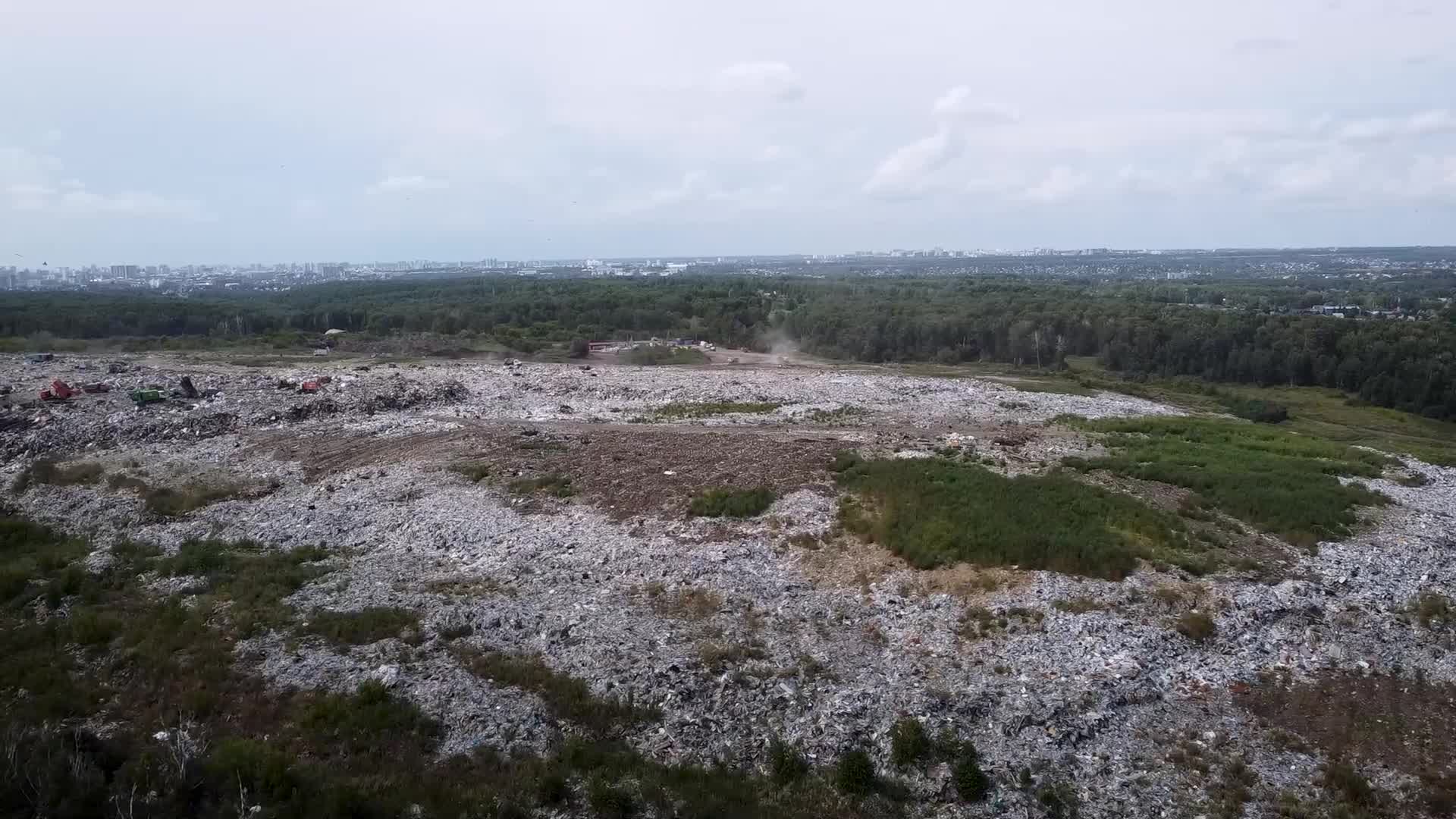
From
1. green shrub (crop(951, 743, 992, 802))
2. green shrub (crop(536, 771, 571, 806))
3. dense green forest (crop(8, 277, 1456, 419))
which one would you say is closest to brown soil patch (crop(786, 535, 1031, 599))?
green shrub (crop(951, 743, 992, 802))


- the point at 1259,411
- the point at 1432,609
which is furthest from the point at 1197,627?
the point at 1259,411

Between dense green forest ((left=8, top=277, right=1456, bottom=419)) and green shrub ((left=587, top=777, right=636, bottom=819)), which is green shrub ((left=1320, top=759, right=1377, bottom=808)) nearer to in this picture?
green shrub ((left=587, top=777, right=636, bottom=819))

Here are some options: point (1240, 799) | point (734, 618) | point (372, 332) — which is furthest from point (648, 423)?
point (372, 332)

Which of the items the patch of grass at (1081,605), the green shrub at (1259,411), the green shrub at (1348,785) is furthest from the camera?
the green shrub at (1259,411)

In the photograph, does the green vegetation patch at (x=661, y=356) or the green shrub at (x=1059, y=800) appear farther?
the green vegetation patch at (x=661, y=356)

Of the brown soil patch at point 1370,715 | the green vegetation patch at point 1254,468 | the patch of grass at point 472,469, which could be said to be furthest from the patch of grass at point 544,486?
the brown soil patch at point 1370,715

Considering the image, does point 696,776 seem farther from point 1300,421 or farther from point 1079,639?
point 1300,421

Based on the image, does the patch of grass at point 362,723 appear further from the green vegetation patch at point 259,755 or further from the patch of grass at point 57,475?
the patch of grass at point 57,475
